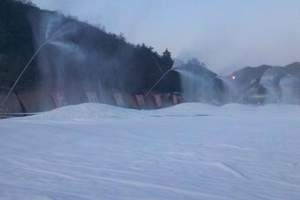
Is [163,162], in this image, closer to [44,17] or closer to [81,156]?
[81,156]

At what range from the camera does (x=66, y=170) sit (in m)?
5.54

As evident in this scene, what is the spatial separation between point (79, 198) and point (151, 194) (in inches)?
27.6

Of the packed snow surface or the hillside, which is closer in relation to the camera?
the packed snow surface

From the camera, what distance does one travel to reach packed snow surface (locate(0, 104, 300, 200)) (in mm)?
4508

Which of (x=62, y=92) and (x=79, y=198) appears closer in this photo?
(x=79, y=198)

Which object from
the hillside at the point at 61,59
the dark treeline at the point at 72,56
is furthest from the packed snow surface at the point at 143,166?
the dark treeline at the point at 72,56

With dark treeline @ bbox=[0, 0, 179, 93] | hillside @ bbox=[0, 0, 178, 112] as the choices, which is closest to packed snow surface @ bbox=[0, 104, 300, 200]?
hillside @ bbox=[0, 0, 178, 112]

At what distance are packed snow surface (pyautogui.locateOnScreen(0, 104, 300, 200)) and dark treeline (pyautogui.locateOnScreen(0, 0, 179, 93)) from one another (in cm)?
1618

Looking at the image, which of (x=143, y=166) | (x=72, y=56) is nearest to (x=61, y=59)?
(x=72, y=56)

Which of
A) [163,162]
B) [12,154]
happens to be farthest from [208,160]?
[12,154]

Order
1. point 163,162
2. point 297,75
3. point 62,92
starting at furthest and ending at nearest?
point 297,75
point 62,92
point 163,162

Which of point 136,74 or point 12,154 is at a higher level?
point 136,74

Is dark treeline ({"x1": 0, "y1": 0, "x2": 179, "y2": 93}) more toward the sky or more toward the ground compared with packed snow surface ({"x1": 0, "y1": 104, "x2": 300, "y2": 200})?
more toward the sky

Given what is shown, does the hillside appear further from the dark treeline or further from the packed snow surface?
the packed snow surface
